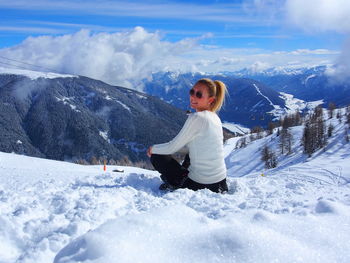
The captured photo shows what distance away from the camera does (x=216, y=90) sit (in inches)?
245

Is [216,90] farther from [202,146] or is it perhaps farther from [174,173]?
[174,173]

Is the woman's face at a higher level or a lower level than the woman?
higher

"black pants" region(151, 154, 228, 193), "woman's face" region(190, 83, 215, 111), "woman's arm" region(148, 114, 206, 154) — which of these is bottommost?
"black pants" region(151, 154, 228, 193)

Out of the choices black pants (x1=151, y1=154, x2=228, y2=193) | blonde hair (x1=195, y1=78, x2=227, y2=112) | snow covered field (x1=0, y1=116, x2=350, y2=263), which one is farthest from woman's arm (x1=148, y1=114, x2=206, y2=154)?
snow covered field (x1=0, y1=116, x2=350, y2=263)

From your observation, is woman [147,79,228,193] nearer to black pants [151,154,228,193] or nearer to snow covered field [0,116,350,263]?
black pants [151,154,228,193]

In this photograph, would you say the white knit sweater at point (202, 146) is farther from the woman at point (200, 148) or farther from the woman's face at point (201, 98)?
the woman's face at point (201, 98)

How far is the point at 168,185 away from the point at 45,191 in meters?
2.51

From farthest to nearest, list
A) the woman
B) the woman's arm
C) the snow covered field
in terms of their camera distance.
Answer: the woman < the woman's arm < the snow covered field

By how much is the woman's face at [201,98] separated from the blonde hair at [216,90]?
0.07 m

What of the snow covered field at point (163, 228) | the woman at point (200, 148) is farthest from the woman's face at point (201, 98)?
the snow covered field at point (163, 228)

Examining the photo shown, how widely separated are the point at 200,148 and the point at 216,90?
1.25 meters

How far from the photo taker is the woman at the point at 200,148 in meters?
5.82

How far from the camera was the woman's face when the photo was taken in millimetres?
6105

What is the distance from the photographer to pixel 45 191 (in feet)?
20.3
